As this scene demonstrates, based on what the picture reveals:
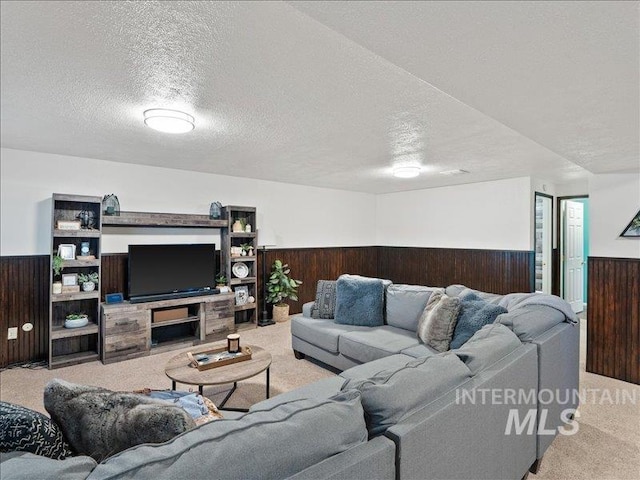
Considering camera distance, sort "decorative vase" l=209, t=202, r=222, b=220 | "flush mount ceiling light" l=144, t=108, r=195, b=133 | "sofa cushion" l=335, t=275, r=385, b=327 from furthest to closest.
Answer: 1. "decorative vase" l=209, t=202, r=222, b=220
2. "sofa cushion" l=335, t=275, r=385, b=327
3. "flush mount ceiling light" l=144, t=108, r=195, b=133

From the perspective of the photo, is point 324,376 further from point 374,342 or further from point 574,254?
point 574,254

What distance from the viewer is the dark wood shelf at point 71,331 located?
144 inches

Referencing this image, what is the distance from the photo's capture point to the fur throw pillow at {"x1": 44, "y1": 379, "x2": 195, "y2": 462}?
1070 millimetres

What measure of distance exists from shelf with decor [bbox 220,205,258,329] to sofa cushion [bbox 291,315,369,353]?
1467mm

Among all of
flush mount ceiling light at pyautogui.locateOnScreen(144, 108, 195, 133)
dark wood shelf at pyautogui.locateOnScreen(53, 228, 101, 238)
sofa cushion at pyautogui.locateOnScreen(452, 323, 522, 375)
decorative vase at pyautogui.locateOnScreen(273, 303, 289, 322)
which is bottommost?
decorative vase at pyautogui.locateOnScreen(273, 303, 289, 322)

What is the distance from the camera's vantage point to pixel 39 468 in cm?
74

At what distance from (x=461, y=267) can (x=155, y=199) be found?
4.84m

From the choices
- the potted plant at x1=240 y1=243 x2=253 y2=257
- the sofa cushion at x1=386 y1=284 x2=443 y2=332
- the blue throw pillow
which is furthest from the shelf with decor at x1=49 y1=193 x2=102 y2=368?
the blue throw pillow

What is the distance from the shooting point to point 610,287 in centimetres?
348

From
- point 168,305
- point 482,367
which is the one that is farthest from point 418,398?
point 168,305

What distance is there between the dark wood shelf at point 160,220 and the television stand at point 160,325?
94 cm

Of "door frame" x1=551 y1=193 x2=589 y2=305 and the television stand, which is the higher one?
"door frame" x1=551 y1=193 x2=589 y2=305

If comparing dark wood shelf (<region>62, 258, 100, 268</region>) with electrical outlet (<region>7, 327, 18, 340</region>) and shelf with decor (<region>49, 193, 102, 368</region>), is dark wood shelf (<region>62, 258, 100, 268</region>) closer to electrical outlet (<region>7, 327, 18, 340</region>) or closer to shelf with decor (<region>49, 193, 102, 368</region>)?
shelf with decor (<region>49, 193, 102, 368</region>)

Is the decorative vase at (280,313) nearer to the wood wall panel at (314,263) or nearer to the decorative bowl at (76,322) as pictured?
the wood wall panel at (314,263)
